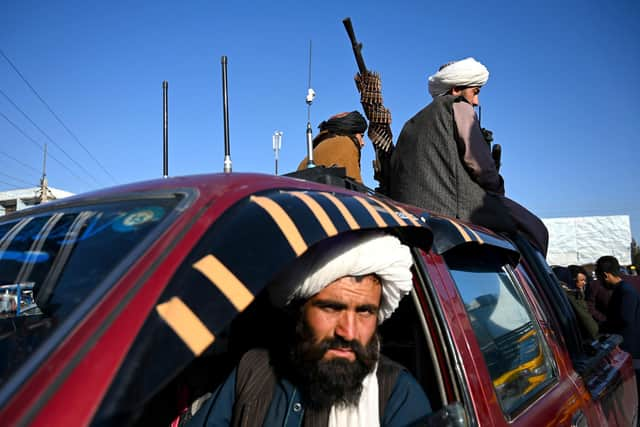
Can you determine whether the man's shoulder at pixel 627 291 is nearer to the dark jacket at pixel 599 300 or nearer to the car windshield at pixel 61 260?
the dark jacket at pixel 599 300

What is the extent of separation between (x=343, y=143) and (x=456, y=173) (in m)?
1.08

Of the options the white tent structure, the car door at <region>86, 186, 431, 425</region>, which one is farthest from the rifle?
the white tent structure

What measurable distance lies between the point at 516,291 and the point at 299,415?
1.28m

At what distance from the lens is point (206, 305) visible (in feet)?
2.90

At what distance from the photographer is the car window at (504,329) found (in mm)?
1840

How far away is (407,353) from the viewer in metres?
2.29

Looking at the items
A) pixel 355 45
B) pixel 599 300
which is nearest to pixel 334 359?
pixel 355 45

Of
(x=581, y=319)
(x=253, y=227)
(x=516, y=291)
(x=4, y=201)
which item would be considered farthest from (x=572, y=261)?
(x=4, y=201)

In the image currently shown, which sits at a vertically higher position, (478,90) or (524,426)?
(478,90)

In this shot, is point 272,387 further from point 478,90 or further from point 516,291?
point 478,90

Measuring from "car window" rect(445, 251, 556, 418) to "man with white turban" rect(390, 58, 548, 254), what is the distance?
0.84 metres

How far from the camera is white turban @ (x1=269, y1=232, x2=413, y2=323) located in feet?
5.38

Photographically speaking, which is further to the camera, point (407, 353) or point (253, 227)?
point (407, 353)

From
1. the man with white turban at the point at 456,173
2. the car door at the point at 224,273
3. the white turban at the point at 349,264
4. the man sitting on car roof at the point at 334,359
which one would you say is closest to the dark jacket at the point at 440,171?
the man with white turban at the point at 456,173
